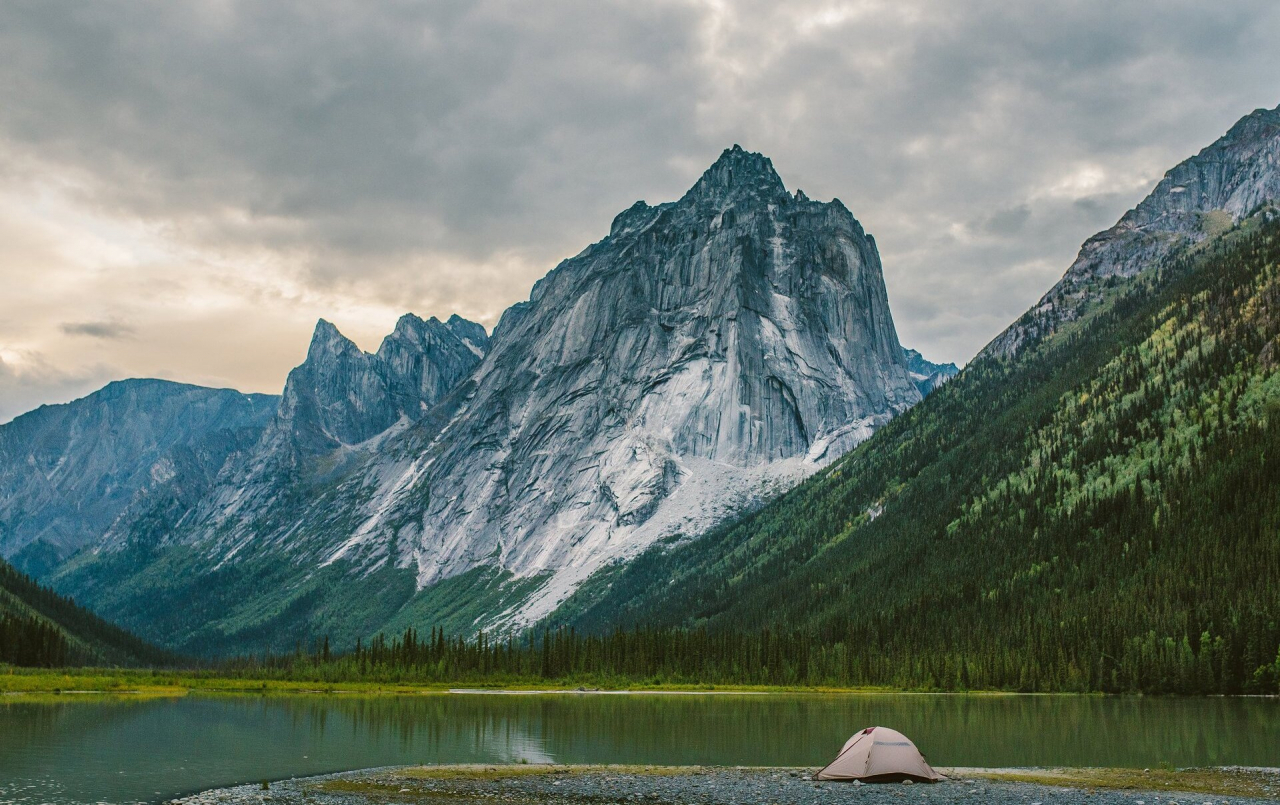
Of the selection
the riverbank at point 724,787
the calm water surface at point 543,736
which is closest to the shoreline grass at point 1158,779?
the riverbank at point 724,787

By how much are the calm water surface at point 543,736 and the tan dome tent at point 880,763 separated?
795 centimetres

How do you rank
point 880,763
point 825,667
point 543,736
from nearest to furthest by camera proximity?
point 880,763 < point 543,736 < point 825,667

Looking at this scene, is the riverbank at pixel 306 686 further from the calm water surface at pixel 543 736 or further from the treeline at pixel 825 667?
the calm water surface at pixel 543 736

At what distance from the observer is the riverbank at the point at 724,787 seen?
41406mm

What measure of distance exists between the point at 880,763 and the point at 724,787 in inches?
315

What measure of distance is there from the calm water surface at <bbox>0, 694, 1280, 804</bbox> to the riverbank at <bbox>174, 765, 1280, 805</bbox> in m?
4.41

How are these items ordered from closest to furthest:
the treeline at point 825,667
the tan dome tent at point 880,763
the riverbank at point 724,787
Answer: the riverbank at point 724,787 → the tan dome tent at point 880,763 → the treeline at point 825,667

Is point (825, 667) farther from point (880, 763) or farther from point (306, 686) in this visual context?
point (880, 763)

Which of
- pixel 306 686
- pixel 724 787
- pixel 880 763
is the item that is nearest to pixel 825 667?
pixel 306 686

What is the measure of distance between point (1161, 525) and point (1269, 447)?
23.5 m

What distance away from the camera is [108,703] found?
113 meters

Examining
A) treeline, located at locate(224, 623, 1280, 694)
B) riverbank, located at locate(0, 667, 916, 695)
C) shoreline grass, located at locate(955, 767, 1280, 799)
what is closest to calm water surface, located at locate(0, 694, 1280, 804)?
shoreline grass, located at locate(955, 767, 1280, 799)

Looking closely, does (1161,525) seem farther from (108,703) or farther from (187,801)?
(187,801)

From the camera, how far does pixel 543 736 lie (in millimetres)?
74500
